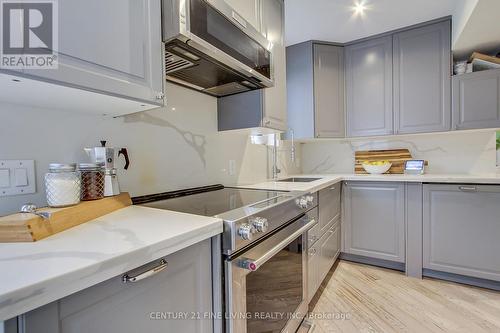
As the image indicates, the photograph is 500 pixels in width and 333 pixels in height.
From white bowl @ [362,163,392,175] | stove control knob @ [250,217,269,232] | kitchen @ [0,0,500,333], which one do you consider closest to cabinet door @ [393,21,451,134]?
kitchen @ [0,0,500,333]

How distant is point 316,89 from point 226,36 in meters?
1.68

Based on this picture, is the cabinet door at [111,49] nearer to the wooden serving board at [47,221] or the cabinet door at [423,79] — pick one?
the wooden serving board at [47,221]

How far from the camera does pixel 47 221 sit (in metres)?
0.65

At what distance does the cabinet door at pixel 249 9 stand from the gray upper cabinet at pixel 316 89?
1.20m

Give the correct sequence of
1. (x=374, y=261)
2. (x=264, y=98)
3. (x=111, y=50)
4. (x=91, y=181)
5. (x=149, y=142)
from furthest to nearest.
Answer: (x=374, y=261), (x=264, y=98), (x=149, y=142), (x=91, y=181), (x=111, y=50)

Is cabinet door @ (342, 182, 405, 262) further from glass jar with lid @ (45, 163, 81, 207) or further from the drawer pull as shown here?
glass jar with lid @ (45, 163, 81, 207)

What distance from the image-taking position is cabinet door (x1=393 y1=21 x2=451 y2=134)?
217cm

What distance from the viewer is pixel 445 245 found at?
1.97m

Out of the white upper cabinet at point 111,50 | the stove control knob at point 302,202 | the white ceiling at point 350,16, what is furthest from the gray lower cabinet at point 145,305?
the white ceiling at point 350,16

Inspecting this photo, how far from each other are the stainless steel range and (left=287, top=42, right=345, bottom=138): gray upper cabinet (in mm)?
1347

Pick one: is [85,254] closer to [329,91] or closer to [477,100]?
[329,91]

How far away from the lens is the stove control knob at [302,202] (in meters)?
1.31

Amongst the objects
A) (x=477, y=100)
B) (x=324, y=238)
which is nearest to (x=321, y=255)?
(x=324, y=238)

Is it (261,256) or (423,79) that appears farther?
(423,79)
